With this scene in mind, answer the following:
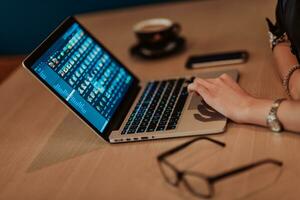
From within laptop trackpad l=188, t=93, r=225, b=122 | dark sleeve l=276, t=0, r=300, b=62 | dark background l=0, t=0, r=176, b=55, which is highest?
dark sleeve l=276, t=0, r=300, b=62

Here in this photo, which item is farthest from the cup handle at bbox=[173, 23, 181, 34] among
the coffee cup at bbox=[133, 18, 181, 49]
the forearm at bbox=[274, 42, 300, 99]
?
the forearm at bbox=[274, 42, 300, 99]

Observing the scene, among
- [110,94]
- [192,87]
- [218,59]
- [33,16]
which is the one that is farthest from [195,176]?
[33,16]

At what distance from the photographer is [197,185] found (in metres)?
0.97

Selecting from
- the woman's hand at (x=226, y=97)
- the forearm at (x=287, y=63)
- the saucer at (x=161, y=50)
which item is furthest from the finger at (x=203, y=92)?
the saucer at (x=161, y=50)

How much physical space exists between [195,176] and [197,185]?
0.08 ft

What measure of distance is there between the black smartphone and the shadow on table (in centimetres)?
42

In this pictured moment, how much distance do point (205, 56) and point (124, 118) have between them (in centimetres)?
42

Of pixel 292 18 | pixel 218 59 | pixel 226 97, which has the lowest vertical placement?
pixel 218 59

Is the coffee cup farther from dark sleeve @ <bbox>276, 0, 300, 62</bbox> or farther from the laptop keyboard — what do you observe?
dark sleeve @ <bbox>276, 0, 300, 62</bbox>

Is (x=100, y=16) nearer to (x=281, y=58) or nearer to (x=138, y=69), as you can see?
(x=138, y=69)

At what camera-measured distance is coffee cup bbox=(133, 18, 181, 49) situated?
1.64 metres

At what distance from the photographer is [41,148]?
4.15 ft

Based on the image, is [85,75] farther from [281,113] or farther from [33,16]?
[33,16]

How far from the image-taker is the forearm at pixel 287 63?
3.96 feet
